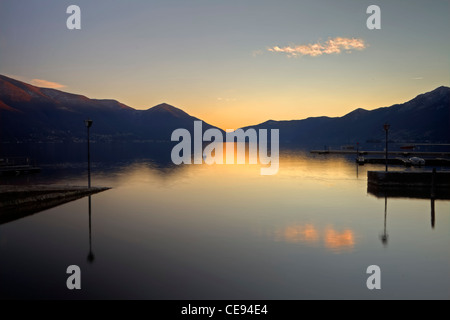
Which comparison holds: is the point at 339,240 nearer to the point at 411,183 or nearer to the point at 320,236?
the point at 320,236

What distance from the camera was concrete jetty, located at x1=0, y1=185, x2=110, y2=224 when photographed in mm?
29723

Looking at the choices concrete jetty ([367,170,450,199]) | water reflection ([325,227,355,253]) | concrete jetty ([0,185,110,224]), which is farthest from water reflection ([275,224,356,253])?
concrete jetty ([367,170,450,199])

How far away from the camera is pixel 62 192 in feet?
124

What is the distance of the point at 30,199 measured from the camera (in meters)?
33.6

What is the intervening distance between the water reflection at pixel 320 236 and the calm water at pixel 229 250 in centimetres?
7

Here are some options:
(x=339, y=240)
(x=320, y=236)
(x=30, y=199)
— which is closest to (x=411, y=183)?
(x=320, y=236)

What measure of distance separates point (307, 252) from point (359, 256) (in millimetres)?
2762

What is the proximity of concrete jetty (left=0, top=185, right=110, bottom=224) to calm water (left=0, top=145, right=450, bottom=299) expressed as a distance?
1.53 meters

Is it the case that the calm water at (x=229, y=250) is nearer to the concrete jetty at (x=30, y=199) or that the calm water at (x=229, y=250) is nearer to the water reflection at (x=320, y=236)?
the water reflection at (x=320, y=236)

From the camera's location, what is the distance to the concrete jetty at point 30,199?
29.7m

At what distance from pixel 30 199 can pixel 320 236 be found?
26418mm

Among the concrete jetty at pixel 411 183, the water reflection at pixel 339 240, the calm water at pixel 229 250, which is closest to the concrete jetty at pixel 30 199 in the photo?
the calm water at pixel 229 250

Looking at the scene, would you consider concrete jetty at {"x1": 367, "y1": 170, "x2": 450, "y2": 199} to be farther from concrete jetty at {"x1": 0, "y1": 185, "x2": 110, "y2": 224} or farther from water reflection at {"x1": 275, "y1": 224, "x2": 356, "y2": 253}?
concrete jetty at {"x1": 0, "y1": 185, "x2": 110, "y2": 224}

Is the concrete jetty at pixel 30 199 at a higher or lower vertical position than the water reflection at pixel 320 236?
higher
